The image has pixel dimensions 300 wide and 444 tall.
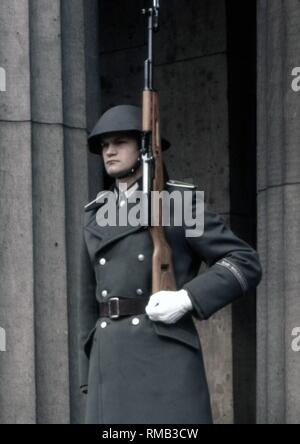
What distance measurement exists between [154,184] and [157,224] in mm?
216

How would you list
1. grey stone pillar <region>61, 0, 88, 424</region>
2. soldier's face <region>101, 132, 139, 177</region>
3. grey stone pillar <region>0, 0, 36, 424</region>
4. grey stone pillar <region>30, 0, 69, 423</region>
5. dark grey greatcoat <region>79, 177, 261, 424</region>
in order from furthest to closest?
grey stone pillar <region>61, 0, 88, 424</region> → grey stone pillar <region>30, 0, 69, 423</region> → grey stone pillar <region>0, 0, 36, 424</region> → soldier's face <region>101, 132, 139, 177</region> → dark grey greatcoat <region>79, 177, 261, 424</region>

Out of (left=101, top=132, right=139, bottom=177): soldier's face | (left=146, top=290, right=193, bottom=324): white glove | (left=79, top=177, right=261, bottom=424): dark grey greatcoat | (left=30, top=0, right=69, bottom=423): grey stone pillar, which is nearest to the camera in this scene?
(left=146, top=290, right=193, bottom=324): white glove

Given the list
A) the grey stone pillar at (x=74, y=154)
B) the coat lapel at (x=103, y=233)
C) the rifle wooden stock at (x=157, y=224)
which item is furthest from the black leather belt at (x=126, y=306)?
the grey stone pillar at (x=74, y=154)

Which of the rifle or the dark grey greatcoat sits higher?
the rifle

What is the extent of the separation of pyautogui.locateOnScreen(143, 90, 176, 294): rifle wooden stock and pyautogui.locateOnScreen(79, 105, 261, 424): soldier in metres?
0.06

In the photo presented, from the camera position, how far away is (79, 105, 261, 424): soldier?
21.9 ft

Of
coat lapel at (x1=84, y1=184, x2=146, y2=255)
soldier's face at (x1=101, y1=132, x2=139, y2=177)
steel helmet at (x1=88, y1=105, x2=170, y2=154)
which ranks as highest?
steel helmet at (x1=88, y1=105, x2=170, y2=154)

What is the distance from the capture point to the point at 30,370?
28.0 feet

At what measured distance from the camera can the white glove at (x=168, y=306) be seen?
21.6 feet

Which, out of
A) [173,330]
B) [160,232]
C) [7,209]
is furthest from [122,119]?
[7,209]

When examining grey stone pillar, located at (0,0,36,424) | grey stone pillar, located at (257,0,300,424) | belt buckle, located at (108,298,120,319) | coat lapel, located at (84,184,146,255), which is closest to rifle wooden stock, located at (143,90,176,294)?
coat lapel, located at (84,184,146,255)

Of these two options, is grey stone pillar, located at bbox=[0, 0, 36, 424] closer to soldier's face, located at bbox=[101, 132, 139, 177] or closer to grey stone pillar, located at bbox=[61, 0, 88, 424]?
grey stone pillar, located at bbox=[61, 0, 88, 424]

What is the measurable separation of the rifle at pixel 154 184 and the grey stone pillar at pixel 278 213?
219cm

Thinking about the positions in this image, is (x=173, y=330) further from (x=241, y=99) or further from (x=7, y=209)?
(x=241, y=99)
